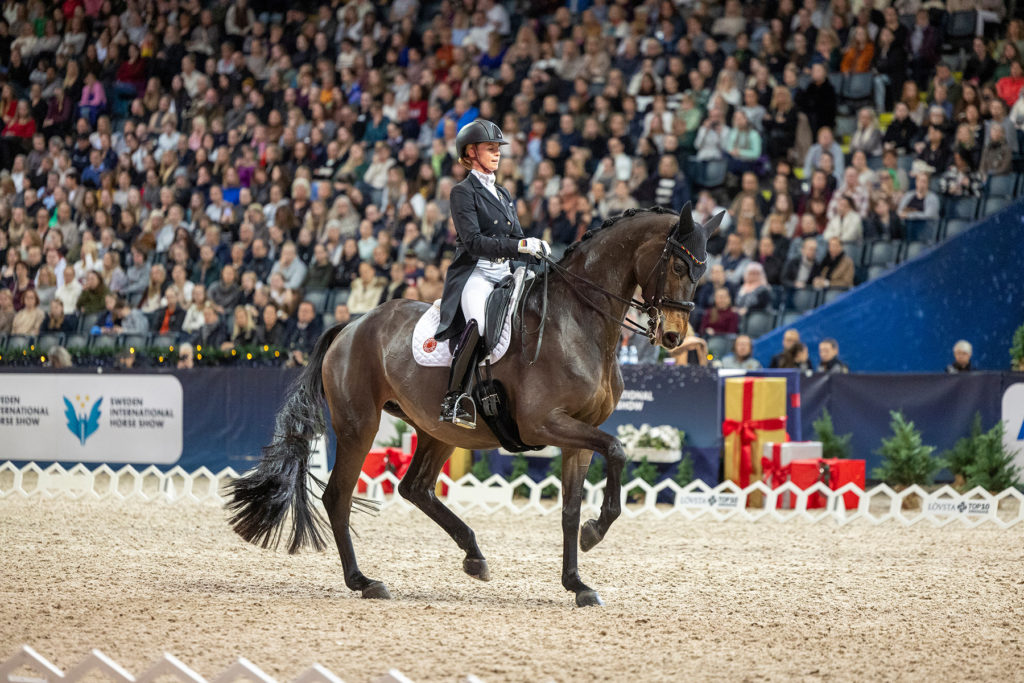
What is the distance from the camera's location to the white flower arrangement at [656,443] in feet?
37.7

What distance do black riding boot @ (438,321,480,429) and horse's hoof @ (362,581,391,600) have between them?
3.36ft

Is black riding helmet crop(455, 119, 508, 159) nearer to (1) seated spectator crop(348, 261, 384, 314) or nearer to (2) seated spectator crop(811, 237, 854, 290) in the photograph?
(2) seated spectator crop(811, 237, 854, 290)

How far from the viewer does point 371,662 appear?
16.1 feet

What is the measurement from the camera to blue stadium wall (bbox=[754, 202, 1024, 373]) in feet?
42.4

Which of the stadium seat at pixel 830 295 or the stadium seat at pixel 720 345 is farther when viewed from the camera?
the stadium seat at pixel 830 295

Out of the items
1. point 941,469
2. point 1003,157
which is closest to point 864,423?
point 941,469

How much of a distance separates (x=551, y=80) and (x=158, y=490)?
26.7 ft

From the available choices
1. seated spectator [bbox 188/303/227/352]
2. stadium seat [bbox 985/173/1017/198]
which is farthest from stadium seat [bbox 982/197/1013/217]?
seated spectator [bbox 188/303/227/352]

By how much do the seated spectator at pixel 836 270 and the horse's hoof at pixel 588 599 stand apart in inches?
326

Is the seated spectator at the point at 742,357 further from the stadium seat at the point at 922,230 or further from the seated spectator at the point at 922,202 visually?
the seated spectator at the point at 922,202

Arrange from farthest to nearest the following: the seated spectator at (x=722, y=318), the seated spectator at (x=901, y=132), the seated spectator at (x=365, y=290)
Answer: the seated spectator at (x=365, y=290)
the seated spectator at (x=901, y=132)
the seated spectator at (x=722, y=318)

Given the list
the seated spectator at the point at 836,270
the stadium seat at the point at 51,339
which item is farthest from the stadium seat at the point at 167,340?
the seated spectator at the point at 836,270

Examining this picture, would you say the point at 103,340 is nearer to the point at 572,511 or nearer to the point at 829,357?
the point at 829,357

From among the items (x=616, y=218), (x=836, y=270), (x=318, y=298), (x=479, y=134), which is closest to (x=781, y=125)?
(x=836, y=270)
